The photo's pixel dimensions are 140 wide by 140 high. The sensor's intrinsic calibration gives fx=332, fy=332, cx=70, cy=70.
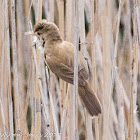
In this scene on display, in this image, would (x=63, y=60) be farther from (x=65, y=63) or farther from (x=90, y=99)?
(x=90, y=99)

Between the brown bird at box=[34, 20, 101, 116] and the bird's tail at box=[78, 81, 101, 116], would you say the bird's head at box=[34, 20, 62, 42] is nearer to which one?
the brown bird at box=[34, 20, 101, 116]

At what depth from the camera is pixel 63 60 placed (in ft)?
4.90

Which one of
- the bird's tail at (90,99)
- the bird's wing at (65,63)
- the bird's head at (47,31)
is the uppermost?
the bird's head at (47,31)

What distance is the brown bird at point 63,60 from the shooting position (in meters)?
1.42

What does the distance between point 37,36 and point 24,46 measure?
2.40 feet

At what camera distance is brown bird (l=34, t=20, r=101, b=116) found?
142cm

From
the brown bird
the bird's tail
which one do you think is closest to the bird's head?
the brown bird

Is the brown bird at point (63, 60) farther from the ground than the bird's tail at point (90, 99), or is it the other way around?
the brown bird at point (63, 60)

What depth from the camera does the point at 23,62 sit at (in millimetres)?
2188

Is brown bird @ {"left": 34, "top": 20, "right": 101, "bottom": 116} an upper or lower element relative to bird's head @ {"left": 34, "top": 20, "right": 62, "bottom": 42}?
lower

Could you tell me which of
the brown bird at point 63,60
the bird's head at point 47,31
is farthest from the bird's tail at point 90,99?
the bird's head at point 47,31

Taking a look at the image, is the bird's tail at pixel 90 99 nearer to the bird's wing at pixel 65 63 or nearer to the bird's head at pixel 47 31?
the bird's wing at pixel 65 63

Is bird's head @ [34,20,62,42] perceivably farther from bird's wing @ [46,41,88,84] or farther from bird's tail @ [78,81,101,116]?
bird's tail @ [78,81,101,116]

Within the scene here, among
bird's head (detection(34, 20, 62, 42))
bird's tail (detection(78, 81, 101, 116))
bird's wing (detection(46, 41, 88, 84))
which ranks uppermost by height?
bird's head (detection(34, 20, 62, 42))
